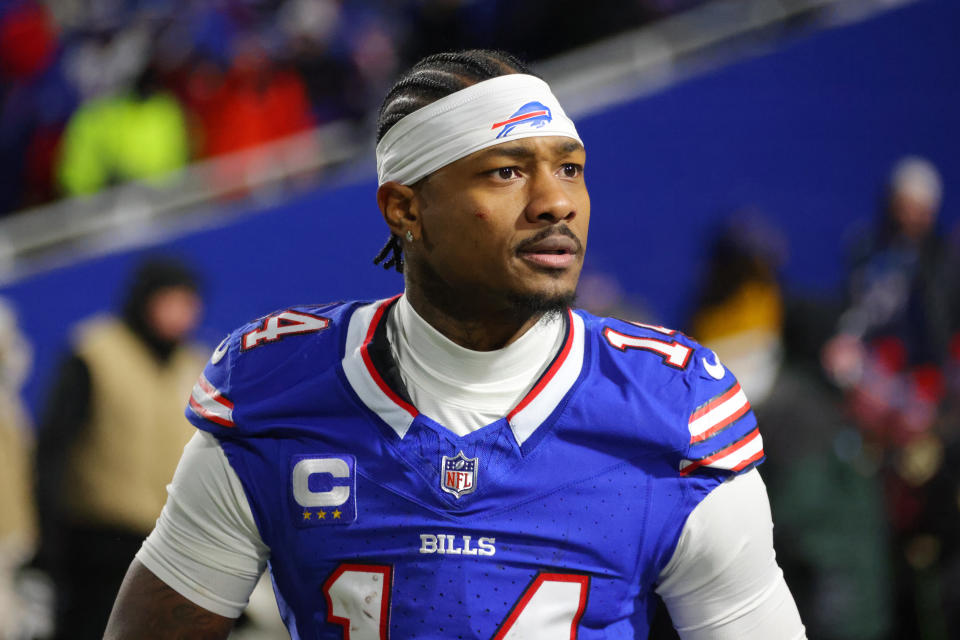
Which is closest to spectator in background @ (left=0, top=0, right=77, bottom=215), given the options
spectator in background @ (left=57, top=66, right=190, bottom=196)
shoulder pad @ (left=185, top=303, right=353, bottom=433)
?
spectator in background @ (left=57, top=66, right=190, bottom=196)

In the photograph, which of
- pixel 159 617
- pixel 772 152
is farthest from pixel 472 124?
pixel 772 152

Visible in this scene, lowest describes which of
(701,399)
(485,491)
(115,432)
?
(115,432)

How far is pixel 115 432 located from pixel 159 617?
3819 millimetres

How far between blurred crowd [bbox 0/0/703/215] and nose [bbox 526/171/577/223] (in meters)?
3.51

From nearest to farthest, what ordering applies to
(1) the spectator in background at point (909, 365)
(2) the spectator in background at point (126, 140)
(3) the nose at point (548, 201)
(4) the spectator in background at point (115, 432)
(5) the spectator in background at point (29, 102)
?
1. (3) the nose at point (548, 201)
2. (1) the spectator in background at point (909, 365)
3. (4) the spectator in background at point (115, 432)
4. (2) the spectator in background at point (126, 140)
5. (5) the spectator in background at point (29, 102)

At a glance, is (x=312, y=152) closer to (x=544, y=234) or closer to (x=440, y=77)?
(x=440, y=77)

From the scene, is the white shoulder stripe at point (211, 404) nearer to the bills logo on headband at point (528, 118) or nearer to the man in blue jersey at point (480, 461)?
the man in blue jersey at point (480, 461)

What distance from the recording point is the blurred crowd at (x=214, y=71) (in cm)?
552

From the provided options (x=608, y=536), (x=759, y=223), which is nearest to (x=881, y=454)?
(x=759, y=223)

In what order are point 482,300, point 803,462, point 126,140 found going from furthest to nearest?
point 126,140 → point 803,462 → point 482,300

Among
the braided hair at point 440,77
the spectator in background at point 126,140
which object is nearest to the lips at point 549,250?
the braided hair at point 440,77

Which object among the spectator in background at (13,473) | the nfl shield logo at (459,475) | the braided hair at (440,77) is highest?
the braided hair at (440,77)

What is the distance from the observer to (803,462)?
4402mm

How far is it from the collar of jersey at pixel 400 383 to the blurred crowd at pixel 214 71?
137 inches
